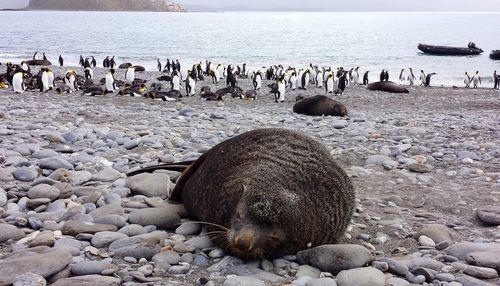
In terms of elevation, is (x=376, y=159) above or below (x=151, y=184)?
below

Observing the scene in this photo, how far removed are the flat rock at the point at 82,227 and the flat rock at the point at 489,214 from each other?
4.00m

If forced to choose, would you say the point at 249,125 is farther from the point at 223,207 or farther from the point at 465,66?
Result: the point at 465,66

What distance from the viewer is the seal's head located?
4.10m

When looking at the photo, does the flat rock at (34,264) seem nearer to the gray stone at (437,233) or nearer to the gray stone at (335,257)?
the gray stone at (335,257)

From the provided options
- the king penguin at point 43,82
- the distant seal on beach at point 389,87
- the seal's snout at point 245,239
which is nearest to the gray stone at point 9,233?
the seal's snout at point 245,239

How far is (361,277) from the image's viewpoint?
→ 12.7 ft

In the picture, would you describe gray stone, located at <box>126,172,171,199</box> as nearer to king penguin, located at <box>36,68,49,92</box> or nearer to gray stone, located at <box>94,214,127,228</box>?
gray stone, located at <box>94,214,127,228</box>

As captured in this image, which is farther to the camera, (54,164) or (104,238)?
(54,164)

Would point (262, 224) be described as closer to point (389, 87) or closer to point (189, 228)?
point (189, 228)

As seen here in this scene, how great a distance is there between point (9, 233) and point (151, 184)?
2.05 meters

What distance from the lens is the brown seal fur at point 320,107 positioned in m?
16.1

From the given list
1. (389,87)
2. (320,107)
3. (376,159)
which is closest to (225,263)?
(376,159)

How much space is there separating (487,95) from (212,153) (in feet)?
81.5

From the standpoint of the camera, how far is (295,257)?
4.41 m
